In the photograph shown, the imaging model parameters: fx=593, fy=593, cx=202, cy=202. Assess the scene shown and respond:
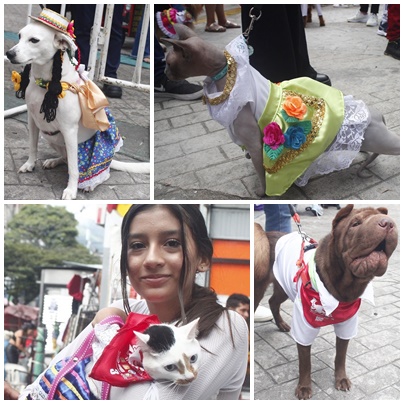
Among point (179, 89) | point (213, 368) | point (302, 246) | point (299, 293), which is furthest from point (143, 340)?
point (179, 89)

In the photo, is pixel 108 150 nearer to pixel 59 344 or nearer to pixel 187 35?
pixel 187 35

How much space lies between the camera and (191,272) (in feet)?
8.95

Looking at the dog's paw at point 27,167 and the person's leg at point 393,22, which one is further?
the person's leg at point 393,22

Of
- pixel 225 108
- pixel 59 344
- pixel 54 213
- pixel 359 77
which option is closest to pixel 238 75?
pixel 225 108

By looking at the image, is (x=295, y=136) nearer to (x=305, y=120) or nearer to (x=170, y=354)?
(x=305, y=120)

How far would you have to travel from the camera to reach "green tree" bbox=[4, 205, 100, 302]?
9.80 ft

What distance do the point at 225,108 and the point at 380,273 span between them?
1.12 m

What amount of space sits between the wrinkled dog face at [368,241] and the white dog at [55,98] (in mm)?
1465

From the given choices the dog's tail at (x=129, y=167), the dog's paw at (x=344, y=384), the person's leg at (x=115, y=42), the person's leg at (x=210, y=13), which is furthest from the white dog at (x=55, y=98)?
the person's leg at (x=210, y=13)

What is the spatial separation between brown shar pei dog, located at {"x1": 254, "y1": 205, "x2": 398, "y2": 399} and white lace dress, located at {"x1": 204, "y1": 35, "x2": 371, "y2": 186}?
59 cm

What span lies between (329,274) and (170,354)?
811mm

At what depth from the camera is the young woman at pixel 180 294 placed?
8.80ft

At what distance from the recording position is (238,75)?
3.01 m

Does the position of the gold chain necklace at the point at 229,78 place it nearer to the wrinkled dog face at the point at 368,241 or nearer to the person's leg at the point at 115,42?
the wrinkled dog face at the point at 368,241
